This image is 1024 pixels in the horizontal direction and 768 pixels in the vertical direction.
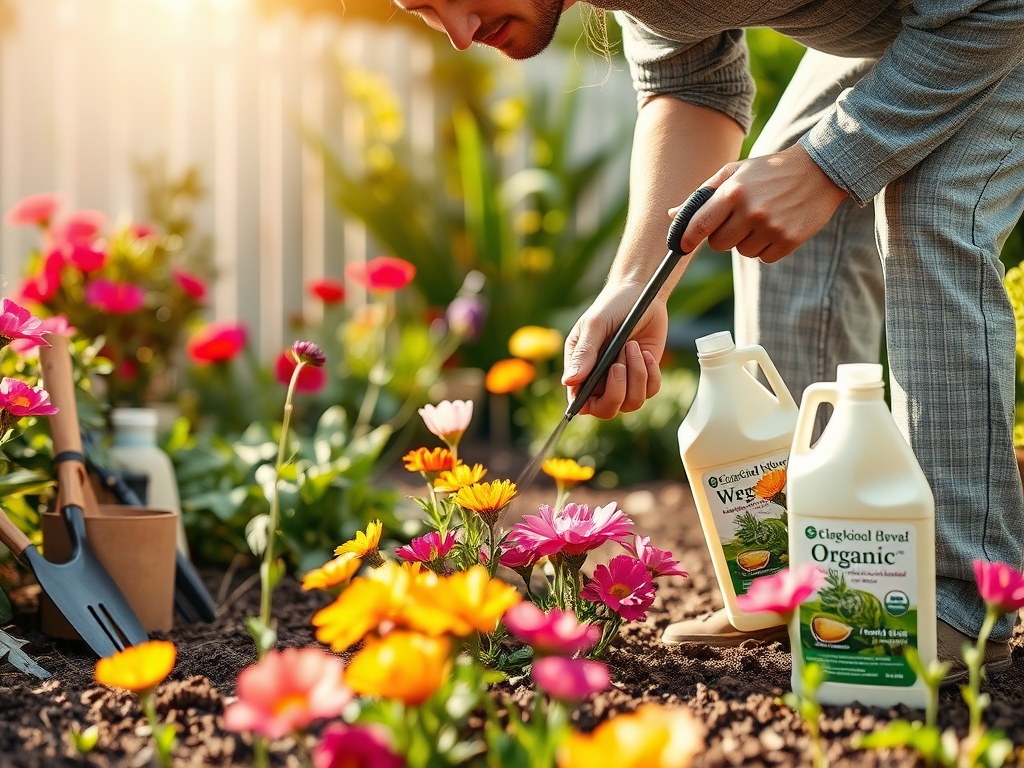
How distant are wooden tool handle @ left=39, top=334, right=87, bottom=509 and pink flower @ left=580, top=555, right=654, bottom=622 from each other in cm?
79

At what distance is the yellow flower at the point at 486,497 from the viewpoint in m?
1.19

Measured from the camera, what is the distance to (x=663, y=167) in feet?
4.95

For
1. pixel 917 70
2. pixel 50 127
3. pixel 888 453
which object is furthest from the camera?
pixel 50 127

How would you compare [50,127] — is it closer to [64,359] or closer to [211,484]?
[211,484]

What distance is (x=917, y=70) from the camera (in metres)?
1.21

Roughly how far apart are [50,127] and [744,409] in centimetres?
335

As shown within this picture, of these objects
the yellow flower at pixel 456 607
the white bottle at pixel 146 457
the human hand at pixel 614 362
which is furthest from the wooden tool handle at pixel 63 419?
the yellow flower at pixel 456 607

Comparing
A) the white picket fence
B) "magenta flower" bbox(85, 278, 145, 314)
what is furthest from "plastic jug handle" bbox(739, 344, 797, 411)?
the white picket fence

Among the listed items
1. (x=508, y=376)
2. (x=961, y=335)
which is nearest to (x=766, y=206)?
(x=961, y=335)

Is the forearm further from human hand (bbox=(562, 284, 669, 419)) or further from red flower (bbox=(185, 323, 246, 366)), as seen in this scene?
red flower (bbox=(185, 323, 246, 366))

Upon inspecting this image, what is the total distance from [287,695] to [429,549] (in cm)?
48

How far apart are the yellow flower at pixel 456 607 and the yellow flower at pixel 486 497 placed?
35 centimetres

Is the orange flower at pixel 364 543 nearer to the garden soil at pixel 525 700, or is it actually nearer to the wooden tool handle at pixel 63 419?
the garden soil at pixel 525 700

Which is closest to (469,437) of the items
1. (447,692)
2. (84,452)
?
(84,452)
